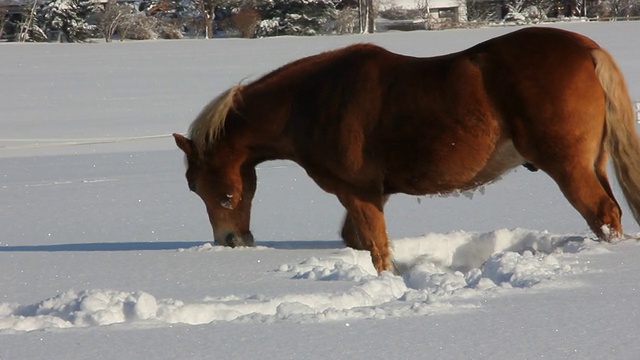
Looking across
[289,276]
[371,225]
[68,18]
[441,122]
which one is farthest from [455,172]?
[68,18]

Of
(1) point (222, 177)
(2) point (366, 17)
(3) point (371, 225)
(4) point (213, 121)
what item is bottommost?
(2) point (366, 17)

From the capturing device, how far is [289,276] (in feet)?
15.9

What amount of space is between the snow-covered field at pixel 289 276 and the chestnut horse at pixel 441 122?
253 millimetres

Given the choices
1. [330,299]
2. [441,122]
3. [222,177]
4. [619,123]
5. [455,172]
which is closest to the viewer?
[330,299]

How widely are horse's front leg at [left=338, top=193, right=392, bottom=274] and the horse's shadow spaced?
43cm

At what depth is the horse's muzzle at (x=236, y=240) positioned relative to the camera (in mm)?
6133

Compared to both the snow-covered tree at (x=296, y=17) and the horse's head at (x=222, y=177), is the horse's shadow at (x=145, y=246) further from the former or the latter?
the snow-covered tree at (x=296, y=17)

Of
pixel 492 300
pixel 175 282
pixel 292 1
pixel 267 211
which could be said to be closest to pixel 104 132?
pixel 267 211

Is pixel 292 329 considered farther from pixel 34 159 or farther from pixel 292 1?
pixel 292 1

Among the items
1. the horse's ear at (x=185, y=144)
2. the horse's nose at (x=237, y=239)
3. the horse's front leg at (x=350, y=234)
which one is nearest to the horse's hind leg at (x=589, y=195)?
the horse's front leg at (x=350, y=234)

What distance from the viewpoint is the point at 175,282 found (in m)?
4.77

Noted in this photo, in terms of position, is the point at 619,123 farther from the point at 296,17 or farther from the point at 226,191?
the point at 296,17

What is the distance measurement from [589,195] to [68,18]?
3883 cm

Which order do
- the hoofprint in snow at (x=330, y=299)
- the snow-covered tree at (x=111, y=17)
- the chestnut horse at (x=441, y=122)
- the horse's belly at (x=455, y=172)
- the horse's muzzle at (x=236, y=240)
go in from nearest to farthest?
the hoofprint in snow at (x=330, y=299) → the chestnut horse at (x=441, y=122) → the horse's belly at (x=455, y=172) → the horse's muzzle at (x=236, y=240) → the snow-covered tree at (x=111, y=17)
